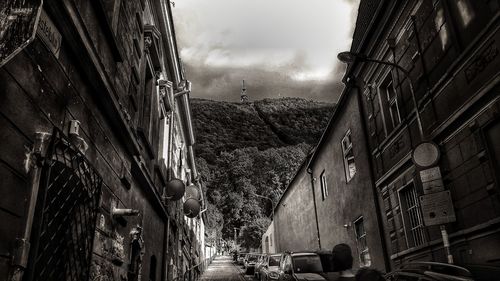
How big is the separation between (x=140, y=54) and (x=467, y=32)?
730cm

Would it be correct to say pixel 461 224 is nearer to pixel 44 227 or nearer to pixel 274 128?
pixel 44 227

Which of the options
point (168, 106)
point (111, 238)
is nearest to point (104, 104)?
point (111, 238)

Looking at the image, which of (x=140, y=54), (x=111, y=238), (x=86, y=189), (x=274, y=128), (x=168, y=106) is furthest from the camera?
(x=274, y=128)

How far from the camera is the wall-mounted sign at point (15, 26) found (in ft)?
8.09

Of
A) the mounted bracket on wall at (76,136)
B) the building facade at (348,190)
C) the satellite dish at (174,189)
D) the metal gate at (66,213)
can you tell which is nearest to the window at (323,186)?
the building facade at (348,190)

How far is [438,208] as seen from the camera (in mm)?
8133

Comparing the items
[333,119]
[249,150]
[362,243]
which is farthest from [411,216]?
[249,150]

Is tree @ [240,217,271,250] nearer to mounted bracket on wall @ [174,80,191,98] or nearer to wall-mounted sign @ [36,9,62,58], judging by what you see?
mounted bracket on wall @ [174,80,191,98]

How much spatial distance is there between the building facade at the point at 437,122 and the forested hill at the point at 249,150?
145ft

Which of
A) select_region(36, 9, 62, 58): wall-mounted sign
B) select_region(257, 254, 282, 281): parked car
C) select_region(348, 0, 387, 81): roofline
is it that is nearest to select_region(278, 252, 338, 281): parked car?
select_region(257, 254, 282, 281): parked car

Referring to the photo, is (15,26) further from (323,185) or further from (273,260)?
(323,185)

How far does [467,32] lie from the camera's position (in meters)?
8.02

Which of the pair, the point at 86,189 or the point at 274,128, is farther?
the point at 274,128

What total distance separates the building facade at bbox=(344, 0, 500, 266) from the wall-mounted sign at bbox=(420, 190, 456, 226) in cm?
2
